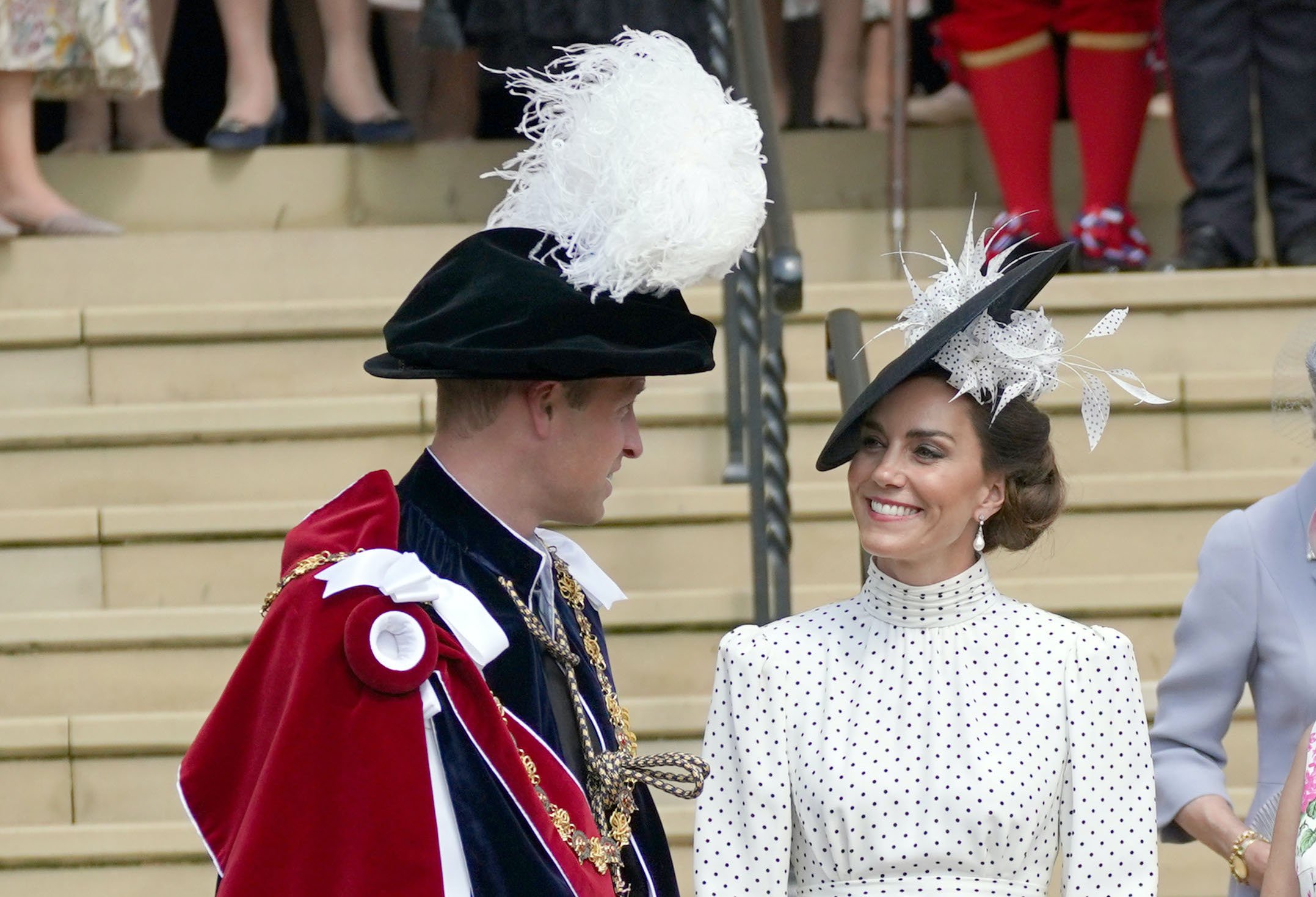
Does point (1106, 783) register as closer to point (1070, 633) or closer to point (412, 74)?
point (1070, 633)

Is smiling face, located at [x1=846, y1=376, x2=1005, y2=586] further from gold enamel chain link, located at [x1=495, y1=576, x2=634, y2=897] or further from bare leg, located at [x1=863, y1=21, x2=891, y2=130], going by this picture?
bare leg, located at [x1=863, y1=21, x2=891, y2=130]

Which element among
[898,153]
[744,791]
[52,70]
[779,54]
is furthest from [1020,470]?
[779,54]

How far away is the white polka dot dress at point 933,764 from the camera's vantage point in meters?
2.51

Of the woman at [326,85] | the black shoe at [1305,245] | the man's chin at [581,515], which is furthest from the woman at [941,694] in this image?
the woman at [326,85]

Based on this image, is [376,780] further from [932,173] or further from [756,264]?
[932,173]

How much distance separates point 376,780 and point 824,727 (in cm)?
80

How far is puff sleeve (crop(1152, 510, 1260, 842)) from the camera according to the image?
2.81 m

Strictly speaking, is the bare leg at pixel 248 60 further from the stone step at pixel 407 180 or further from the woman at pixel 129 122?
the woman at pixel 129 122

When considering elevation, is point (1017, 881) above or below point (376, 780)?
below

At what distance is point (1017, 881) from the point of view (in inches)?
99.7

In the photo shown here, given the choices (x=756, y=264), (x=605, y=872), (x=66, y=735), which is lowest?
(x=66, y=735)

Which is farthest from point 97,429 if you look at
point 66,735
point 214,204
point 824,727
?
point 824,727

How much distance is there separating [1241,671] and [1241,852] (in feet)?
0.89

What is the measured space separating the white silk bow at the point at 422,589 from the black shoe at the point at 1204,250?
129 inches
